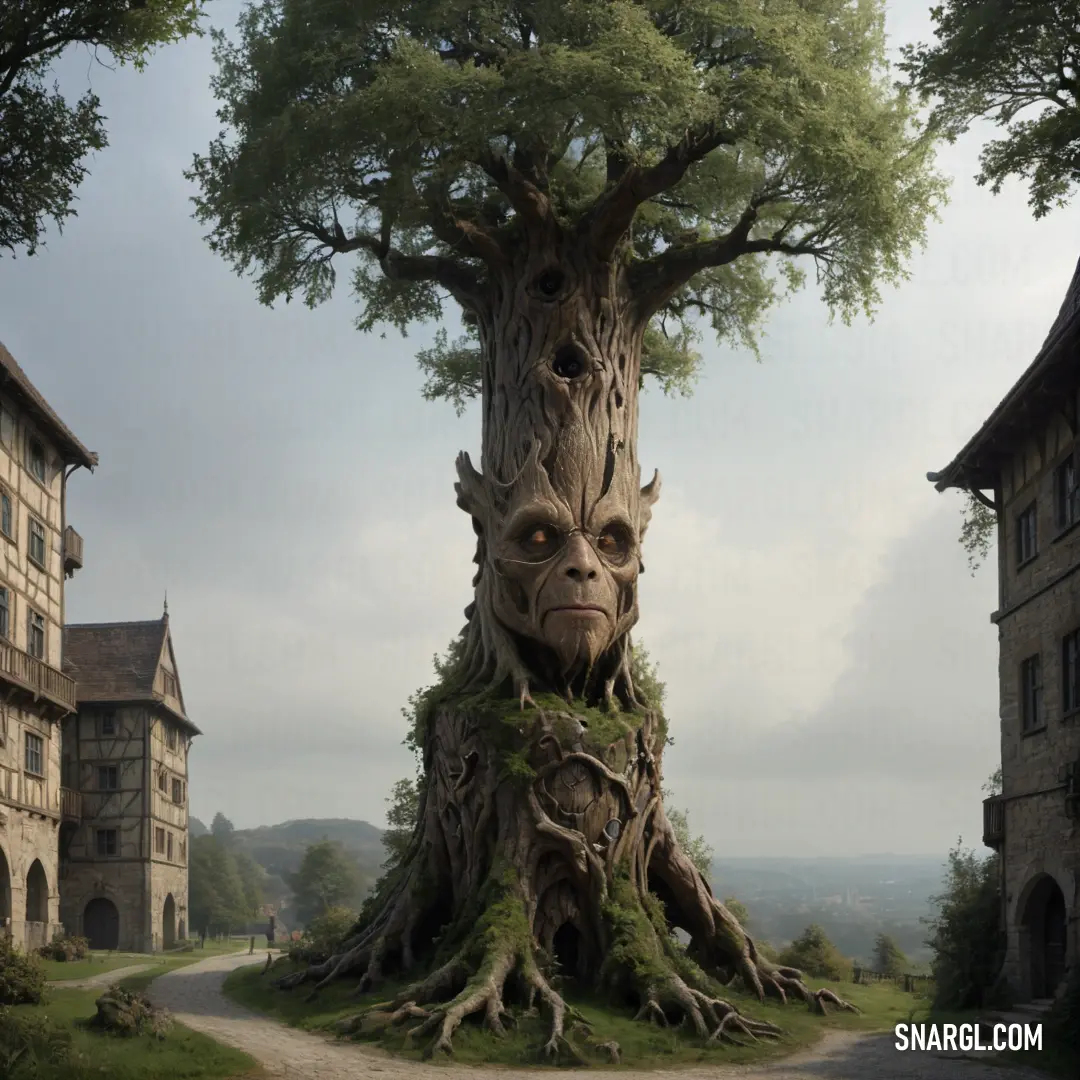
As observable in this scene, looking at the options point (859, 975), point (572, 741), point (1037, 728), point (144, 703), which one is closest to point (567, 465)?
point (572, 741)

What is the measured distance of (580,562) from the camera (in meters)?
26.3

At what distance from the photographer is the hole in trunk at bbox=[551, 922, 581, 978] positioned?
83.8 feet

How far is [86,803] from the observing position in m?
51.4

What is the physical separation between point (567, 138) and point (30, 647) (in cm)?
2057

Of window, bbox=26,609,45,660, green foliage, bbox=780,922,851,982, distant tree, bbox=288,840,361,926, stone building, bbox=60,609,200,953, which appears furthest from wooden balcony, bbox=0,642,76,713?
distant tree, bbox=288,840,361,926

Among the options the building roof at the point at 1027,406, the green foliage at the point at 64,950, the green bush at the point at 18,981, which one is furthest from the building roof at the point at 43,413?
the building roof at the point at 1027,406

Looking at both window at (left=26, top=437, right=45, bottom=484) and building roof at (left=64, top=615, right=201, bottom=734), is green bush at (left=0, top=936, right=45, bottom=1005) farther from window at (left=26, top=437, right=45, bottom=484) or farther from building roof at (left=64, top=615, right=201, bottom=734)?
building roof at (left=64, top=615, right=201, bottom=734)

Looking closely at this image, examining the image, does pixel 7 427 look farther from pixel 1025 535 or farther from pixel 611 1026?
pixel 1025 535

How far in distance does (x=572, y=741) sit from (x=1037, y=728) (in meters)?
7.90

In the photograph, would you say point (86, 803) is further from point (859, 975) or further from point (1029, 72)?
point (1029, 72)

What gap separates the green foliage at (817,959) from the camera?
1334 inches

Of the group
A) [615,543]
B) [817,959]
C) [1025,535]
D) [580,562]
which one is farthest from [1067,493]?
[817,959]

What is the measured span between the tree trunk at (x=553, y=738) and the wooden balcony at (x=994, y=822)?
4764 millimetres

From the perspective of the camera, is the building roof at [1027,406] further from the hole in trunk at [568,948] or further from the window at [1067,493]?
the hole in trunk at [568,948]
